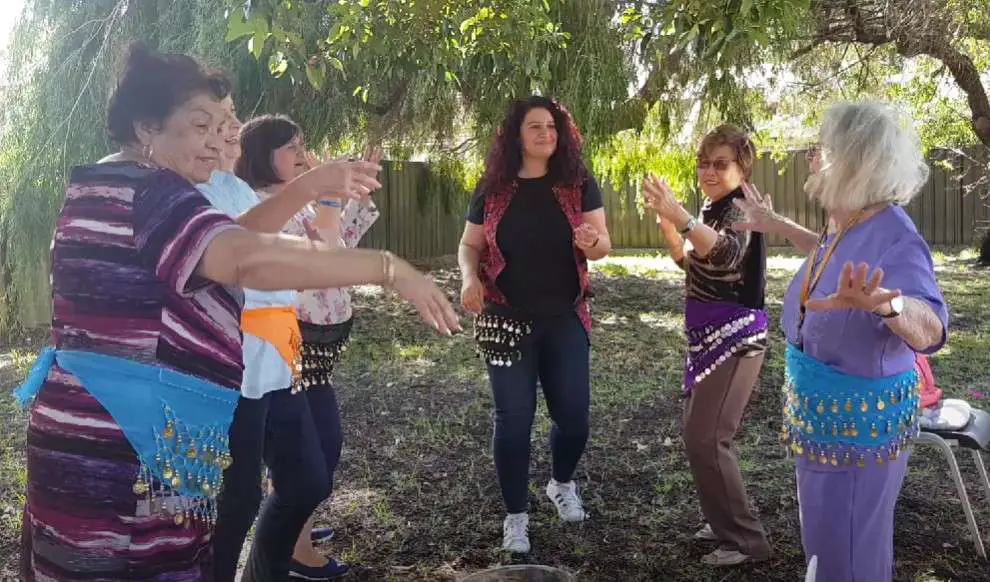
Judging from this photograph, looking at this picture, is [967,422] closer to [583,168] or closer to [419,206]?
[583,168]

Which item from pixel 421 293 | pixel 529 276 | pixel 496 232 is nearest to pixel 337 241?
pixel 496 232

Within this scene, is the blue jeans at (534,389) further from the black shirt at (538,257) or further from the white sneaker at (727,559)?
the white sneaker at (727,559)

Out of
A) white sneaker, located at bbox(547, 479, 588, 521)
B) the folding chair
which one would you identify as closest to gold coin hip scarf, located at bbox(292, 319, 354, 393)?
white sneaker, located at bbox(547, 479, 588, 521)

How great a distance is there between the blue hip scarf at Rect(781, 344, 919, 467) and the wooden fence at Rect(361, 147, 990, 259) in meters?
10.9

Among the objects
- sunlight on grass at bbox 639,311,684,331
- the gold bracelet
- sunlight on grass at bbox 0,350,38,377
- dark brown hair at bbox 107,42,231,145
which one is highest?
dark brown hair at bbox 107,42,231,145

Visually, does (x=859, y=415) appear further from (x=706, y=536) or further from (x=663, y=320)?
Result: (x=663, y=320)

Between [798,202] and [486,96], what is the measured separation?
455 inches

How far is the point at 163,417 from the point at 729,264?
205cm

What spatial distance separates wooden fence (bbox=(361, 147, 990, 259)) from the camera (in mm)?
14414

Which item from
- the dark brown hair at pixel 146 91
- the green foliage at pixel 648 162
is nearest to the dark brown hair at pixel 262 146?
the dark brown hair at pixel 146 91

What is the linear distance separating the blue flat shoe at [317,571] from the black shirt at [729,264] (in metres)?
1.64

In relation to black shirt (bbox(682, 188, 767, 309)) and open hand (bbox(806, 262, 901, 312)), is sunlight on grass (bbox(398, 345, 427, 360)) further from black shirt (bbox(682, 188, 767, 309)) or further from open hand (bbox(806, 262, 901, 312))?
open hand (bbox(806, 262, 901, 312))

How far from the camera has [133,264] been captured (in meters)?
1.67

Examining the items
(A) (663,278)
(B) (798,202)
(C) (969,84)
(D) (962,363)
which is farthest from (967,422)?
(B) (798,202)
